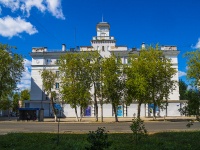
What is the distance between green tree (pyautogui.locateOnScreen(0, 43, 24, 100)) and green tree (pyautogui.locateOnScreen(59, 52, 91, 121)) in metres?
7.65

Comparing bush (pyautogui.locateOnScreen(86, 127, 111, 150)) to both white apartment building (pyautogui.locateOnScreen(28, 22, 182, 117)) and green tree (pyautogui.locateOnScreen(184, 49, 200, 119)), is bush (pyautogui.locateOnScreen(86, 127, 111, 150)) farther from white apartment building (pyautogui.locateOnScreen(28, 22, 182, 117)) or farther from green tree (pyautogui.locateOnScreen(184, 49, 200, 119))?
white apartment building (pyautogui.locateOnScreen(28, 22, 182, 117))

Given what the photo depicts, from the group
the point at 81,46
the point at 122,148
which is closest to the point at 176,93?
the point at 81,46

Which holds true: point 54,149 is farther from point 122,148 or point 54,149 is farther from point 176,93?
point 176,93

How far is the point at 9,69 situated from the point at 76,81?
39.2 ft

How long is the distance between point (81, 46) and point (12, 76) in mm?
27996

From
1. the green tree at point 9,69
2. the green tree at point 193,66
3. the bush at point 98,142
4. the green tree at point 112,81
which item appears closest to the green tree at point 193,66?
the green tree at point 193,66

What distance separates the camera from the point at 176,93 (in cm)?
7156

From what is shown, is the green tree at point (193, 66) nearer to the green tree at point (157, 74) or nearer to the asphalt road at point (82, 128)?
the green tree at point (157, 74)

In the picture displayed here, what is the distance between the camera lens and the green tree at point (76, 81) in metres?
46.8

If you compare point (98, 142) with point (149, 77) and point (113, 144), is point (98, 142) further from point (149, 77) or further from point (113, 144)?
point (149, 77)

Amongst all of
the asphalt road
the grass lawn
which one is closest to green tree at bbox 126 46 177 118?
the asphalt road

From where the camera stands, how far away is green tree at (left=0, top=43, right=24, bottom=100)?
4819cm

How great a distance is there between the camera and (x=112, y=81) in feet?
151

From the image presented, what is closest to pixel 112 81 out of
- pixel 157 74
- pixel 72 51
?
pixel 157 74
